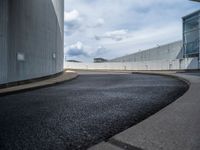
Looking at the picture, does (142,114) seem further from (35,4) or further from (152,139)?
(35,4)

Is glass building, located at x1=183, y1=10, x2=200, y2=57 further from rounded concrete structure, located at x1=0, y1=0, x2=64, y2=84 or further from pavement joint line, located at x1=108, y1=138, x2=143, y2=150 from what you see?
pavement joint line, located at x1=108, y1=138, x2=143, y2=150

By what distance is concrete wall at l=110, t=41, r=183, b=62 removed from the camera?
31953 mm

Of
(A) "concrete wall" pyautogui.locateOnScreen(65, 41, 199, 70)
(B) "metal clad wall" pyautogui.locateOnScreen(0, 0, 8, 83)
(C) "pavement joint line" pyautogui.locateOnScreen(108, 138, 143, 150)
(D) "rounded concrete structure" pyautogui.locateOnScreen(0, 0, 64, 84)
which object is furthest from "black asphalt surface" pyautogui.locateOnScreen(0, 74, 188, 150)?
(A) "concrete wall" pyautogui.locateOnScreen(65, 41, 199, 70)

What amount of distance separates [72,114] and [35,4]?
947cm

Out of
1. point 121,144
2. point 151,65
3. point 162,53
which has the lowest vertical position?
point 121,144

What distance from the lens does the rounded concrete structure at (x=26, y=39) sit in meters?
9.07

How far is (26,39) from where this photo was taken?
36.3 feet

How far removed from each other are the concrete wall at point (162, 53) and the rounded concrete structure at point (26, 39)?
21890mm

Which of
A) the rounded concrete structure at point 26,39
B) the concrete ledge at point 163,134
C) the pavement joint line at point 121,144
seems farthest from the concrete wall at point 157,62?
the pavement joint line at point 121,144

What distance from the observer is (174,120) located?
3.88m

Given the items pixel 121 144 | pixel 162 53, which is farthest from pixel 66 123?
pixel 162 53

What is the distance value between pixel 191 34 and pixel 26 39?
23.7m

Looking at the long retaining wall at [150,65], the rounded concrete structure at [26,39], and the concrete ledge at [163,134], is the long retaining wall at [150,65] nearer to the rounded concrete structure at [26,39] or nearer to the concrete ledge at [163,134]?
the rounded concrete structure at [26,39]

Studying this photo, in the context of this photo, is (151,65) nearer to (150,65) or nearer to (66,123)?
(150,65)
